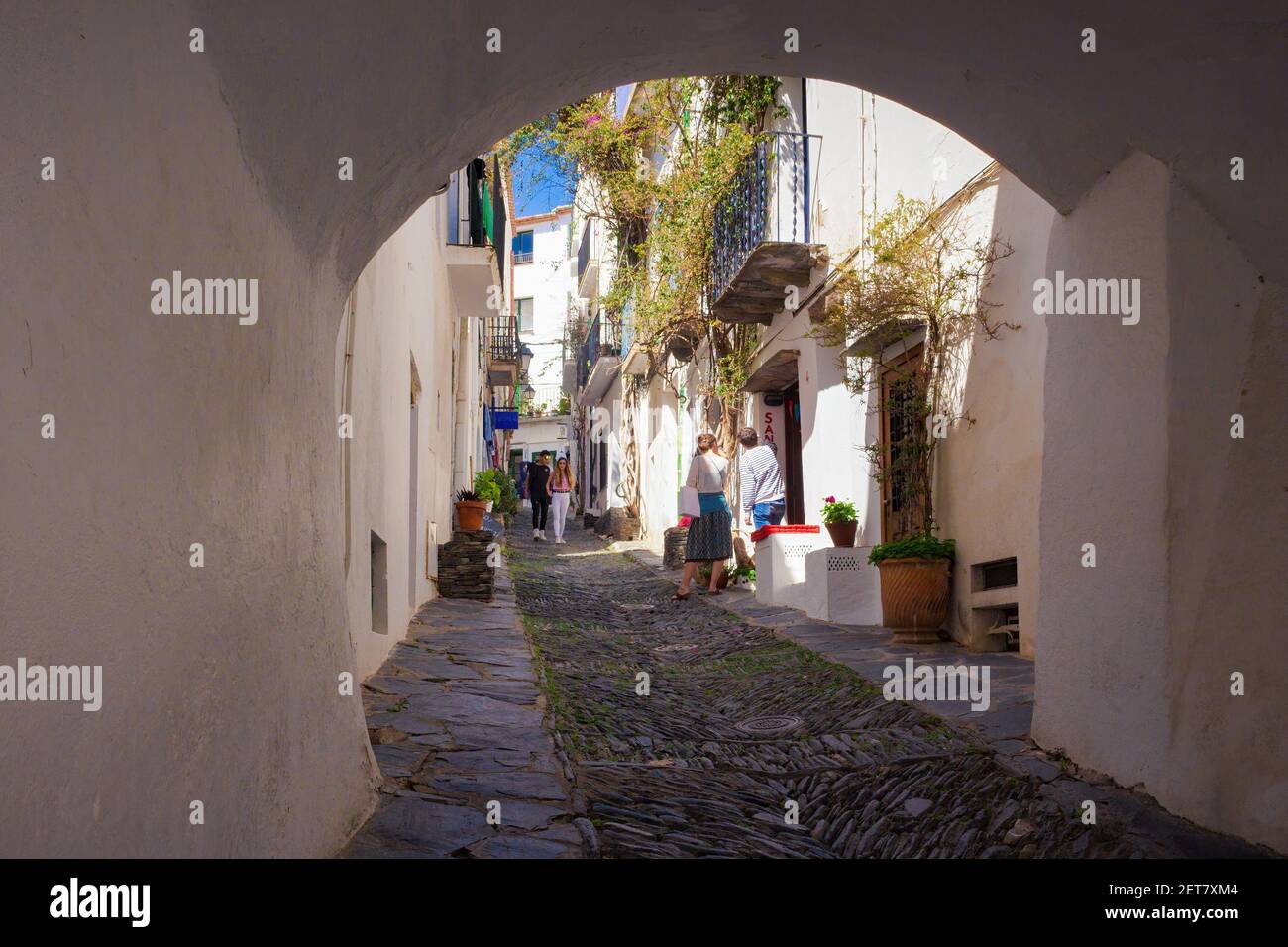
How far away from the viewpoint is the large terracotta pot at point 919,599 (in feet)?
27.2

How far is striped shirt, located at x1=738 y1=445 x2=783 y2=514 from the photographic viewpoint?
1200 cm

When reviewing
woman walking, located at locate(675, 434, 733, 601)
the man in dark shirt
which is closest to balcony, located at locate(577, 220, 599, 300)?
the man in dark shirt

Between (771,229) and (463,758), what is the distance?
8.07m

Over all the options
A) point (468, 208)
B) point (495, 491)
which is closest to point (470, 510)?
point (495, 491)

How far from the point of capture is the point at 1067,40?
3893mm

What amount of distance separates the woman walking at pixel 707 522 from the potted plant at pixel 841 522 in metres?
2.30

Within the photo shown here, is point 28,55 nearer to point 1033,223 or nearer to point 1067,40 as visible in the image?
point 1067,40

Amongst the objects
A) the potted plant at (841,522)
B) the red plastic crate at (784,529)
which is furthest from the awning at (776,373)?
the potted plant at (841,522)

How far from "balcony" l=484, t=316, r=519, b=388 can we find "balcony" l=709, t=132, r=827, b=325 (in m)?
13.6

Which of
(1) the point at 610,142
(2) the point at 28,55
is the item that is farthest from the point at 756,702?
(1) the point at 610,142

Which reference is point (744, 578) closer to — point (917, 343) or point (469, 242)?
point (917, 343)

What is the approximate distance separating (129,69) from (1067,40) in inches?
116
